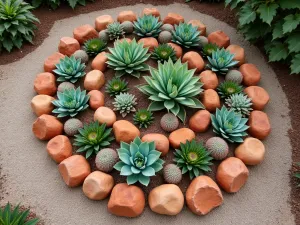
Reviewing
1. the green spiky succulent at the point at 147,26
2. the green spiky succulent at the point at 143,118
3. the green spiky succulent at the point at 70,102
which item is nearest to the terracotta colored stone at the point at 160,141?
the green spiky succulent at the point at 143,118

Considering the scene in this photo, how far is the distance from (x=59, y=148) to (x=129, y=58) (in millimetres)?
1649

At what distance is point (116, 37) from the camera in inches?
204

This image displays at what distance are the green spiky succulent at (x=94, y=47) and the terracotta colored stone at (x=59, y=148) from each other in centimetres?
168

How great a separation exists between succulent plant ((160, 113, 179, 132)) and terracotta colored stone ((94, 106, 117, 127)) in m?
0.66

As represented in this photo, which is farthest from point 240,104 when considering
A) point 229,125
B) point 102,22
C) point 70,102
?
point 102,22

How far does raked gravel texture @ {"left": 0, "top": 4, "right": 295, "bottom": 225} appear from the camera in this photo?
3445 mm

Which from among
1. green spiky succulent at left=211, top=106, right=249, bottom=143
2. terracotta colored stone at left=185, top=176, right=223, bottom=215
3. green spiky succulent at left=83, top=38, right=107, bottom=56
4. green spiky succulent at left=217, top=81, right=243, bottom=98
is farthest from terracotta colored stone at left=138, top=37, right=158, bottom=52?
terracotta colored stone at left=185, top=176, right=223, bottom=215

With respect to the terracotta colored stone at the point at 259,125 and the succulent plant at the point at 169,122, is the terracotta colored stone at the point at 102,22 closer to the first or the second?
the succulent plant at the point at 169,122

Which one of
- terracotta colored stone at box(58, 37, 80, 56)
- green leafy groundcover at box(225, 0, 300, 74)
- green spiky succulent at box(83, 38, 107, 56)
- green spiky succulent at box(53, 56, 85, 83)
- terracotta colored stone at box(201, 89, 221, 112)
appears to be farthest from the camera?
terracotta colored stone at box(58, 37, 80, 56)

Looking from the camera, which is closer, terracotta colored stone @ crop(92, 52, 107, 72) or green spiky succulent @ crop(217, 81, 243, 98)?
green spiky succulent @ crop(217, 81, 243, 98)

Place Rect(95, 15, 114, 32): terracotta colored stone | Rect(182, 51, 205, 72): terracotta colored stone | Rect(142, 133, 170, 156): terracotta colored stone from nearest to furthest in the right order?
1. Rect(142, 133, 170, 156): terracotta colored stone
2. Rect(182, 51, 205, 72): terracotta colored stone
3. Rect(95, 15, 114, 32): terracotta colored stone

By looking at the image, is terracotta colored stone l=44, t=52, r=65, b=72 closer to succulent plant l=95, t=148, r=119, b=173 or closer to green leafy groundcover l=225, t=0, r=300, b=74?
succulent plant l=95, t=148, r=119, b=173

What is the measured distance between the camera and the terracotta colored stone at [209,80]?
→ 176 inches

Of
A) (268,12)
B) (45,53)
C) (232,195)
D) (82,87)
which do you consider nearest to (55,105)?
(82,87)
